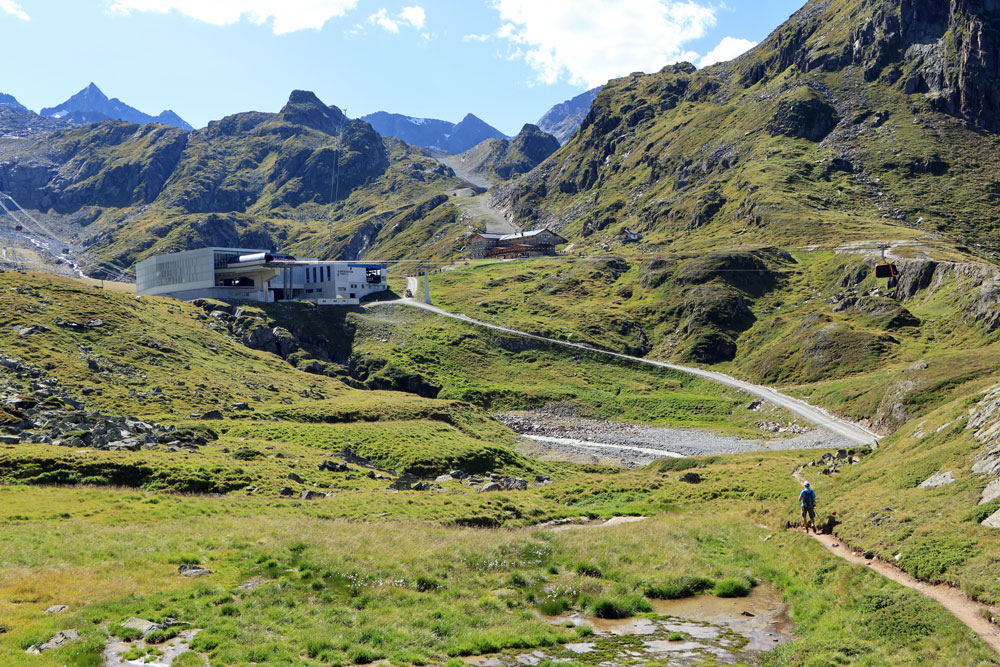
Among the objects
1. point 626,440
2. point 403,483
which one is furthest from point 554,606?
point 626,440

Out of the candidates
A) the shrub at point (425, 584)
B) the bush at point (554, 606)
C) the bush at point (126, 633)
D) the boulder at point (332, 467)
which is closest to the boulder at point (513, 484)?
the boulder at point (332, 467)

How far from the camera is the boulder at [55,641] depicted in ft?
59.4

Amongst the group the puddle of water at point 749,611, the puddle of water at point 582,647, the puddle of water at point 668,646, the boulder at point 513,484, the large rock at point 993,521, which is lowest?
the boulder at point 513,484

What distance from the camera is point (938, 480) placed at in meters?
29.7

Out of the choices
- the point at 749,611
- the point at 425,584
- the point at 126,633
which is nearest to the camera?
the point at 126,633

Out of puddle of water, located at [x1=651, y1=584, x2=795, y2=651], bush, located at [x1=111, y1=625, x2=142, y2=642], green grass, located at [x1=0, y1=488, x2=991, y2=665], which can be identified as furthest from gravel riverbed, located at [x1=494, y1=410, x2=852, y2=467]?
bush, located at [x1=111, y1=625, x2=142, y2=642]

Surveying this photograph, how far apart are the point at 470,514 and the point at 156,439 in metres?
29.5

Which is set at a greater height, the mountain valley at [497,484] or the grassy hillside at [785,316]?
the grassy hillside at [785,316]

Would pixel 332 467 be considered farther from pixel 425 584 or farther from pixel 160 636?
pixel 160 636

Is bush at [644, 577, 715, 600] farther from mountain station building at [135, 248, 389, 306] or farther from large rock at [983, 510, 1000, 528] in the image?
mountain station building at [135, 248, 389, 306]

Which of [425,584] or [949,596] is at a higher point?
[949,596]

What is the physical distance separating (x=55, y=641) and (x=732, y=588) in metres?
22.9

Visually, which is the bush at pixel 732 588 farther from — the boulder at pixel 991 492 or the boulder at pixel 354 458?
the boulder at pixel 354 458

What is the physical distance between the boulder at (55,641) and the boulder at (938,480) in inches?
1301
